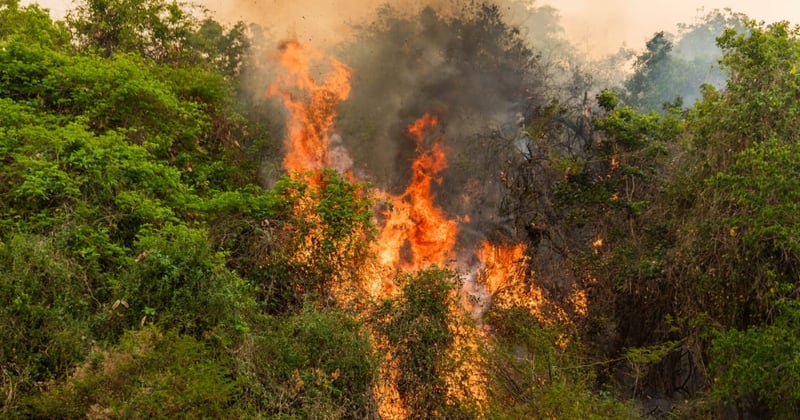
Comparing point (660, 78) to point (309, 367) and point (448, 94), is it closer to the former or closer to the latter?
point (448, 94)

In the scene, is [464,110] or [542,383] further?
[464,110]

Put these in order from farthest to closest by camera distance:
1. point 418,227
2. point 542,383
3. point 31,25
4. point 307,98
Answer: point 307,98 < point 418,227 < point 31,25 < point 542,383

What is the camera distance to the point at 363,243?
1370 cm

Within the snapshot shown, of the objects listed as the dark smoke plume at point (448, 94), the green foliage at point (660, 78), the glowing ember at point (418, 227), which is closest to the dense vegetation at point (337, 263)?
the dark smoke plume at point (448, 94)

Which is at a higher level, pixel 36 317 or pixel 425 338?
pixel 425 338

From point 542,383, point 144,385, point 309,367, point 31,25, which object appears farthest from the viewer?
point 31,25

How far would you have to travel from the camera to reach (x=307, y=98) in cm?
1834

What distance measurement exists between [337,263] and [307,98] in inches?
269

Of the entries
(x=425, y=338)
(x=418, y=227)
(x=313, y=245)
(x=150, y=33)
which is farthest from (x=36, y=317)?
(x=150, y=33)

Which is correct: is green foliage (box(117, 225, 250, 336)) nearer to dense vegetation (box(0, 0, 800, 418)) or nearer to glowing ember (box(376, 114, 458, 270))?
dense vegetation (box(0, 0, 800, 418))

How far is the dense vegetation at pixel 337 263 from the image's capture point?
8.91 metres

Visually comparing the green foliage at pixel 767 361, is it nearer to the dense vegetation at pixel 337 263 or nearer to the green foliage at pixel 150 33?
the dense vegetation at pixel 337 263

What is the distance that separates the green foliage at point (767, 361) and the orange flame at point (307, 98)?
11.4 metres

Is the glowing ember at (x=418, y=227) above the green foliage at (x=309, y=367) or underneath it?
above
